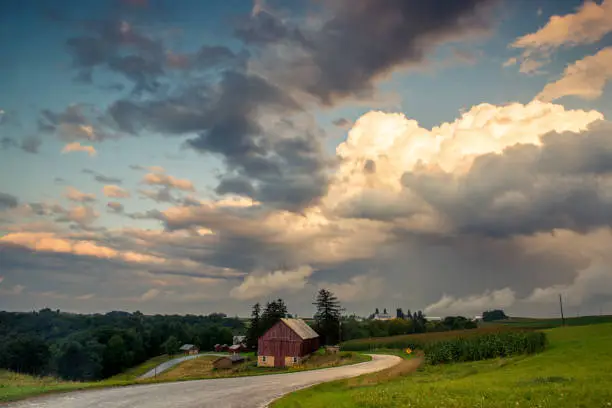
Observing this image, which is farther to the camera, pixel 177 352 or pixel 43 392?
pixel 177 352

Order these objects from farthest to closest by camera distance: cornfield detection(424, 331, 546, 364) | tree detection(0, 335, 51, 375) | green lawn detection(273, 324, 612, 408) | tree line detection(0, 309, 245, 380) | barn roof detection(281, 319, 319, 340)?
tree line detection(0, 309, 245, 380) → tree detection(0, 335, 51, 375) → barn roof detection(281, 319, 319, 340) → cornfield detection(424, 331, 546, 364) → green lawn detection(273, 324, 612, 408)

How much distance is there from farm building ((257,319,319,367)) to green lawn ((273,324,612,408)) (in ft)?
151

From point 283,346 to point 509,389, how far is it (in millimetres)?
62812

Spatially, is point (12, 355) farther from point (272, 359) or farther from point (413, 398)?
point (413, 398)

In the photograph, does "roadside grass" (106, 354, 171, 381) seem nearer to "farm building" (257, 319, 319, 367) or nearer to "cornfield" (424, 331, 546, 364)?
"farm building" (257, 319, 319, 367)

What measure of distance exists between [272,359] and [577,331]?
49190 millimetres

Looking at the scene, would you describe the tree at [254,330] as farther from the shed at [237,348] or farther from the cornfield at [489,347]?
the cornfield at [489,347]

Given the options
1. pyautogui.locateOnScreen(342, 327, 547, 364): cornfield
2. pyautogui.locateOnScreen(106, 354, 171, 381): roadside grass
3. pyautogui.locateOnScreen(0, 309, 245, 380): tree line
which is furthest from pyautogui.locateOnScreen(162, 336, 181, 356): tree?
pyautogui.locateOnScreen(342, 327, 547, 364): cornfield

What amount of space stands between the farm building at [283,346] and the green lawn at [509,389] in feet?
151

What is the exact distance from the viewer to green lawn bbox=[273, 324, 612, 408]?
933 inches

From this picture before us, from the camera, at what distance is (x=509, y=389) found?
26.9 m

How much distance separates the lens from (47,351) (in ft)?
414

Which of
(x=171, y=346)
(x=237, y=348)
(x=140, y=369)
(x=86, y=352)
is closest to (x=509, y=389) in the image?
(x=86, y=352)

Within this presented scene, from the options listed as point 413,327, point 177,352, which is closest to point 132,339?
point 177,352
